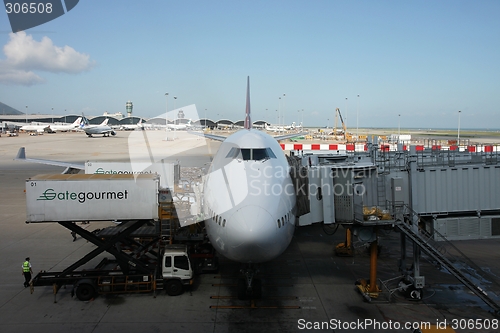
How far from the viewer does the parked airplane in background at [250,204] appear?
42.7 feet

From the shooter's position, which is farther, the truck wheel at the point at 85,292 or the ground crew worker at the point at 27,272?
the ground crew worker at the point at 27,272

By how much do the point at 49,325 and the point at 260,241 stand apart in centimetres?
835

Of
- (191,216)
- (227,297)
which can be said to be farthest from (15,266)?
(227,297)

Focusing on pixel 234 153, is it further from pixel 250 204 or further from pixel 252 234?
pixel 252 234

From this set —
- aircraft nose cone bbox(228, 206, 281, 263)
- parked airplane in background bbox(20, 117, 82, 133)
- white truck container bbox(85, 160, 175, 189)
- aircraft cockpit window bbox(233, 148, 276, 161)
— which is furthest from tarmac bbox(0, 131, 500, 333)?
parked airplane in background bbox(20, 117, 82, 133)

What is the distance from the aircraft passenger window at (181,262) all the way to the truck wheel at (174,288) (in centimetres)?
65

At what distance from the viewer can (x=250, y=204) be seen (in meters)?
13.5

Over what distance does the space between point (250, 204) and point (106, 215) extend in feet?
22.7

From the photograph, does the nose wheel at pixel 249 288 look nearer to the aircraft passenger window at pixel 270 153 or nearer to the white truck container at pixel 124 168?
the aircraft passenger window at pixel 270 153

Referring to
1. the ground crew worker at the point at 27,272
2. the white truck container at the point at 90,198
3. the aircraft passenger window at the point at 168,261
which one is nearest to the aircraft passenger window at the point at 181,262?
the aircraft passenger window at the point at 168,261

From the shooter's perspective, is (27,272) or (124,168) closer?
(27,272)

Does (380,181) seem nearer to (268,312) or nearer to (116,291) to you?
(268,312)

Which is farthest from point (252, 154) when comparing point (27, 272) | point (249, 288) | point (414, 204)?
point (27, 272)

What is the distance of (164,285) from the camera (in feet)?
56.3
